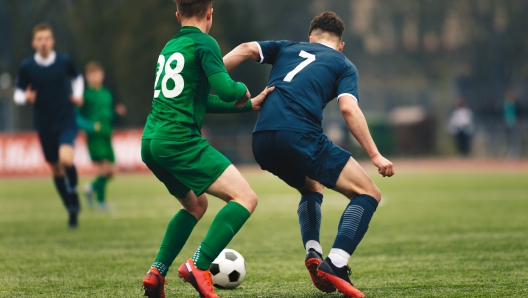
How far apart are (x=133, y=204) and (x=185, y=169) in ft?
31.4

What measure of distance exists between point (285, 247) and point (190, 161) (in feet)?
11.6

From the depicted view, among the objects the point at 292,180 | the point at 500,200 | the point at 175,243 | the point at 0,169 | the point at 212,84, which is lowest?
the point at 0,169

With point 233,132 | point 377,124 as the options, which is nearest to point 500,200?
point 233,132

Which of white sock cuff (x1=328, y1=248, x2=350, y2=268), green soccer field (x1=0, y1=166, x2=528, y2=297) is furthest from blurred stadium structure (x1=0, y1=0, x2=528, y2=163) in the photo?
white sock cuff (x1=328, y1=248, x2=350, y2=268)

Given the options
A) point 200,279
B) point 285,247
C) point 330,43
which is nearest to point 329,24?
point 330,43

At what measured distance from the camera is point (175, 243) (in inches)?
214

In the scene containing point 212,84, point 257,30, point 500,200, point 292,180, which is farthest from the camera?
Answer: point 257,30

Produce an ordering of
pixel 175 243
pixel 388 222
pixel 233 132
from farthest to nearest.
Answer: pixel 233 132 → pixel 388 222 → pixel 175 243

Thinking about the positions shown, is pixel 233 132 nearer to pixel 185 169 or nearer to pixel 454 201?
pixel 454 201

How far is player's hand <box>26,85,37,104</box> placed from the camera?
33.2 ft

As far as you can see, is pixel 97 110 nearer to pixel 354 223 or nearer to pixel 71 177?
pixel 71 177

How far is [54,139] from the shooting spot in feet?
34.3

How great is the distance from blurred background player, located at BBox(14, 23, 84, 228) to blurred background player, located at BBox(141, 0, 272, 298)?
213 inches

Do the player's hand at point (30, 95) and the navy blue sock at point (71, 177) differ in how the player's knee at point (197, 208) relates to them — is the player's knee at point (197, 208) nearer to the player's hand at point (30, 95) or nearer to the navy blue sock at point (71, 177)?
the player's hand at point (30, 95)
